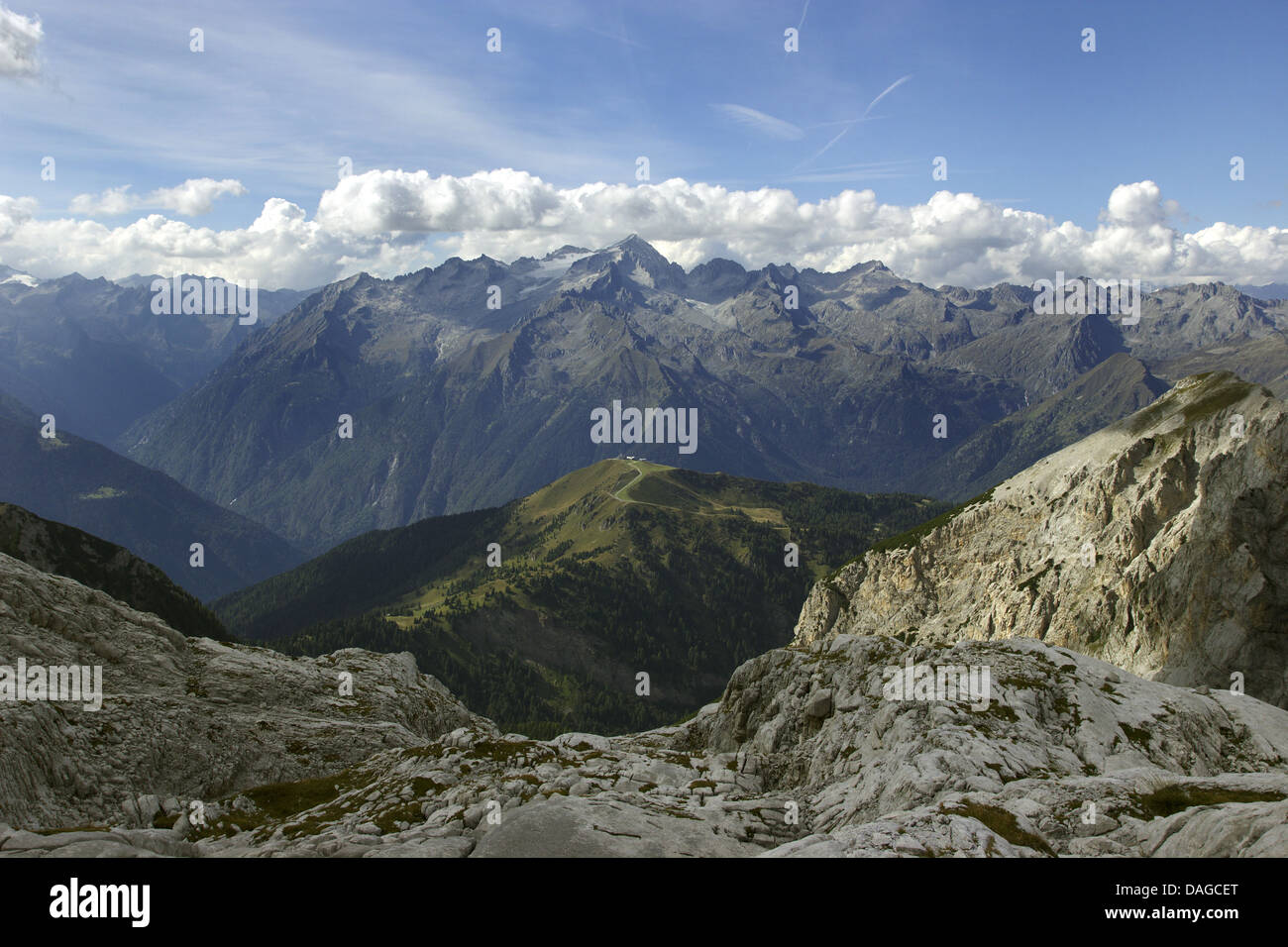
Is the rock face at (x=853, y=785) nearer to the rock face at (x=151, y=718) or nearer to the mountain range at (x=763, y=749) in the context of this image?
the mountain range at (x=763, y=749)

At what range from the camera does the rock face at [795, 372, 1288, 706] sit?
86.5 meters

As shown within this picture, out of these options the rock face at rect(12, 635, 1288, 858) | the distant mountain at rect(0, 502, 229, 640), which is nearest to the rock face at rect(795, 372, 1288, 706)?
the rock face at rect(12, 635, 1288, 858)

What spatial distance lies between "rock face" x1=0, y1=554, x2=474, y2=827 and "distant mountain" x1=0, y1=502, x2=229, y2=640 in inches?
2977

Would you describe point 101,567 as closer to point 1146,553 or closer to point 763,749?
point 763,749

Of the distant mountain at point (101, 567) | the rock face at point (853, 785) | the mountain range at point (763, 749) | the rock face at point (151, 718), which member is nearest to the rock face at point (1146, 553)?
the mountain range at point (763, 749)

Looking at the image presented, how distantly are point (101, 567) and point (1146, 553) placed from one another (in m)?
185

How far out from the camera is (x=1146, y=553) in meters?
97.4

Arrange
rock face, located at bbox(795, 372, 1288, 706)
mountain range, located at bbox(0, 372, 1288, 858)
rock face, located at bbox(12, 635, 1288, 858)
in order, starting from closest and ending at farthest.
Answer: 1. rock face, located at bbox(12, 635, 1288, 858)
2. mountain range, located at bbox(0, 372, 1288, 858)
3. rock face, located at bbox(795, 372, 1288, 706)

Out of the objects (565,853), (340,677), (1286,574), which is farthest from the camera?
(1286,574)

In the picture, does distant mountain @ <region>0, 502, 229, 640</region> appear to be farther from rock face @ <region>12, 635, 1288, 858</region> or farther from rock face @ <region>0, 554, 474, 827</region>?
rock face @ <region>12, 635, 1288, 858</region>
